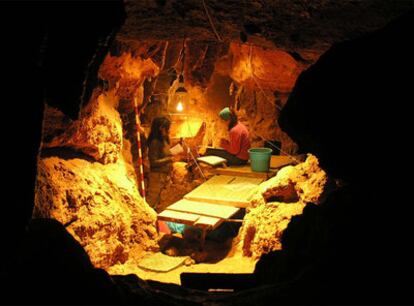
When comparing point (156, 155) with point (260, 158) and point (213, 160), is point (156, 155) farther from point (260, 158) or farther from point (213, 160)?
point (260, 158)

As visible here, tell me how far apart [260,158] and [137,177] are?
13.3 feet

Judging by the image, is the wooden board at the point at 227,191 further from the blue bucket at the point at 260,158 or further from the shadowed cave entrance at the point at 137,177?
the blue bucket at the point at 260,158

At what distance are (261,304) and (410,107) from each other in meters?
1.98

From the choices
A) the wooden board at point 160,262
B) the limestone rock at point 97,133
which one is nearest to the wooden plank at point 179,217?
the wooden board at point 160,262

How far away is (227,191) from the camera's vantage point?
10227mm

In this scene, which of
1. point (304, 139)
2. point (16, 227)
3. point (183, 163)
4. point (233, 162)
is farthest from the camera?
point (183, 163)

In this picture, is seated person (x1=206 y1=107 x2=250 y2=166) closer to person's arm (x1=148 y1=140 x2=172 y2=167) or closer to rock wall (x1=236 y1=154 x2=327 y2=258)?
rock wall (x1=236 y1=154 x2=327 y2=258)

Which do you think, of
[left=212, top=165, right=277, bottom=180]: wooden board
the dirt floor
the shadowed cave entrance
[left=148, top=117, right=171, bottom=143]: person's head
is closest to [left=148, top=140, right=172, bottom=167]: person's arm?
[left=148, top=117, right=171, bottom=143]: person's head

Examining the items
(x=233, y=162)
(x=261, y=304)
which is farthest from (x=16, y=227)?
(x=233, y=162)

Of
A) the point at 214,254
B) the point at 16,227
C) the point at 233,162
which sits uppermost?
the point at 233,162

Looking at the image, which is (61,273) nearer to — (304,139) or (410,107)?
(304,139)

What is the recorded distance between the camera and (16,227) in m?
2.86

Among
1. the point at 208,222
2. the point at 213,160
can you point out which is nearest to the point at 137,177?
the point at 213,160

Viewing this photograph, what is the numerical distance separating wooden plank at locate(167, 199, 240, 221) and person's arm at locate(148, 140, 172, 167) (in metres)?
5.11
